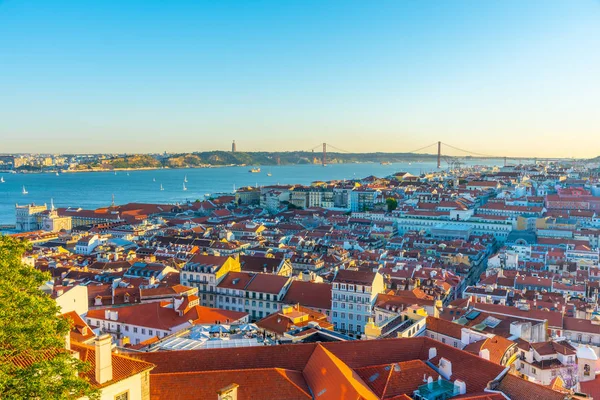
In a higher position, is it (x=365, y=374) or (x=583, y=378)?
(x=365, y=374)

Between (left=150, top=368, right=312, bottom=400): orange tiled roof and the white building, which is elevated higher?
(left=150, top=368, right=312, bottom=400): orange tiled roof

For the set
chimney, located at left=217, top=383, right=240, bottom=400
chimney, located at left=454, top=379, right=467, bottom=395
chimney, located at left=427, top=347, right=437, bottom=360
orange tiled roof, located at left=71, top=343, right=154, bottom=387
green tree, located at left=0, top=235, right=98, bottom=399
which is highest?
green tree, located at left=0, top=235, right=98, bottom=399

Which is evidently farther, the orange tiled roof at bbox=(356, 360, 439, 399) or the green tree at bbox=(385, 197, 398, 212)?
the green tree at bbox=(385, 197, 398, 212)

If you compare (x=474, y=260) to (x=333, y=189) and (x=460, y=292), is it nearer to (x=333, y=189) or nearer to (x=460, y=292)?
(x=460, y=292)

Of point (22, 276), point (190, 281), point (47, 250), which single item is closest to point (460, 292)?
point (190, 281)

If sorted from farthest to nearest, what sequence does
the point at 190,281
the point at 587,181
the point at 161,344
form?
the point at 587,181, the point at 190,281, the point at 161,344

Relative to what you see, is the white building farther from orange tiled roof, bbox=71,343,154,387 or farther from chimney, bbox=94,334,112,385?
chimney, bbox=94,334,112,385

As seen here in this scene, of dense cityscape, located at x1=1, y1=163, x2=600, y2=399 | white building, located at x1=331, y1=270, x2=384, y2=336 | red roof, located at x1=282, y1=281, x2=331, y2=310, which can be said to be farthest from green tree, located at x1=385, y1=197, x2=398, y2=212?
white building, located at x1=331, y1=270, x2=384, y2=336
